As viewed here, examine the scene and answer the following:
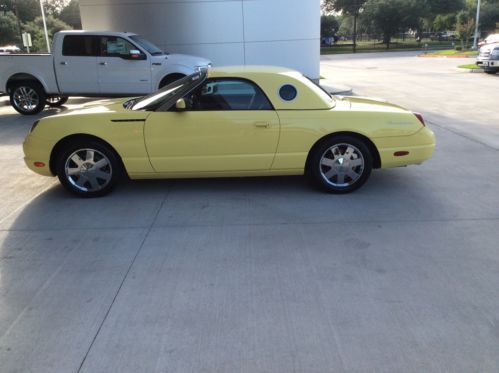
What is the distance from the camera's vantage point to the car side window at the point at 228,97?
5.64 meters

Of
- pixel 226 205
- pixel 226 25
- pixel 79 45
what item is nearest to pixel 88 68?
pixel 79 45

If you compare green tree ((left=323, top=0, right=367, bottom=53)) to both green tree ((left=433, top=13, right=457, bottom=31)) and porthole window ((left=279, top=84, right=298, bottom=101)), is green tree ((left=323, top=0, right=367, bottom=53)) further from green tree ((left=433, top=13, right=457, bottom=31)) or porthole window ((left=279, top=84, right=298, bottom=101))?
porthole window ((left=279, top=84, right=298, bottom=101))

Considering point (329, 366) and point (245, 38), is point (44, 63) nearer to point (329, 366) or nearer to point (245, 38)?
point (245, 38)

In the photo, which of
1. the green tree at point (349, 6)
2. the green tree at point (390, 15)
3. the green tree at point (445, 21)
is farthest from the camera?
the green tree at point (349, 6)

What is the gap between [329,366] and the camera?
2.80 metres

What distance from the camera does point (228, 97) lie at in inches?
224

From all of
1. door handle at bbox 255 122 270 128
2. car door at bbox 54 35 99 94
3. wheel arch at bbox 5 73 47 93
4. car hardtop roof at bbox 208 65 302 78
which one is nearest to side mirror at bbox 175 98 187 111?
car hardtop roof at bbox 208 65 302 78

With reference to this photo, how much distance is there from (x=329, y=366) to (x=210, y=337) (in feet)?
2.49

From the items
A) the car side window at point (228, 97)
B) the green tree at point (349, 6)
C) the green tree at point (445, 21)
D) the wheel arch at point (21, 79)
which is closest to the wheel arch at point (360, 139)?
the car side window at point (228, 97)

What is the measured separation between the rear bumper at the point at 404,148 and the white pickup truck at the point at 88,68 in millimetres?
7724

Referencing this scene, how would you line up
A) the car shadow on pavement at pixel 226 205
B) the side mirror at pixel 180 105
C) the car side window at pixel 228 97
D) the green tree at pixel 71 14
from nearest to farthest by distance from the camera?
the car shadow on pavement at pixel 226 205, the side mirror at pixel 180 105, the car side window at pixel 228 97, the green tree at pixel 71 14

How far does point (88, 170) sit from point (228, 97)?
6.06ft

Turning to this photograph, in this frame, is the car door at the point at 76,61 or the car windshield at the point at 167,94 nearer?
the car windshield at the point at 167,94

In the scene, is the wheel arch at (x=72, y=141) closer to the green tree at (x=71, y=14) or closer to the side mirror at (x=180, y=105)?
the side mirror at (x=180, y=105)
